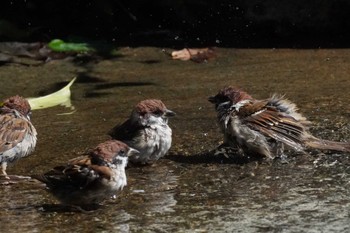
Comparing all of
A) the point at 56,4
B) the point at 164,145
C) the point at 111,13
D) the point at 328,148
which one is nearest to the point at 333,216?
the point at 328,148

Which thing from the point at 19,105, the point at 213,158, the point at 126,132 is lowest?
the point at 213,158

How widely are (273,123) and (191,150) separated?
1.88 ft

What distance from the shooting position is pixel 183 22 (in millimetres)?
9742

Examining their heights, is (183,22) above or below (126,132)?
above

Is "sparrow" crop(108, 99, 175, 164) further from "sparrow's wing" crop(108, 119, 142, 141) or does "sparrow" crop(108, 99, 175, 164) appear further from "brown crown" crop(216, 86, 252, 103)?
"brown crown" crop(216, 86, 252, 103)

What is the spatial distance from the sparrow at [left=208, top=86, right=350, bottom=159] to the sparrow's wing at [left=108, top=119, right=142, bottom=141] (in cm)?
58

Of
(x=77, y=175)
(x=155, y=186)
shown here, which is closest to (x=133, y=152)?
(x=155, y=186)

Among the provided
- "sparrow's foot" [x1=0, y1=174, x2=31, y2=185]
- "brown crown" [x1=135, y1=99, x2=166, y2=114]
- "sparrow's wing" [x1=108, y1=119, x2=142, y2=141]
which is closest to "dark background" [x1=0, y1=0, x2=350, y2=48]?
"brown crown" [x1=135, y1=99, x2=166, y2=114]

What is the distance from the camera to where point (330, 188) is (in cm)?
483

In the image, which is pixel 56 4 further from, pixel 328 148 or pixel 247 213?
pixel 247 213

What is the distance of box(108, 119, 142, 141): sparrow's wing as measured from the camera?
19.2 feet

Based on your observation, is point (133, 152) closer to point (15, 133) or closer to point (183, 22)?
point (15, 133)

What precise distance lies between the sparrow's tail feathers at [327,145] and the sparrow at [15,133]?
181 cm

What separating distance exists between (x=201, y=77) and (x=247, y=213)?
146 inches
